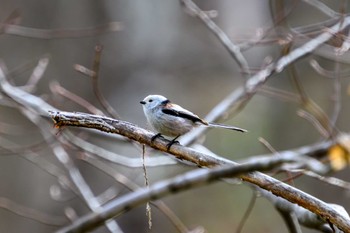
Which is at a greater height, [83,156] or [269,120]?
[269,120]

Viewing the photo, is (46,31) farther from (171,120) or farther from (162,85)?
(162,85)

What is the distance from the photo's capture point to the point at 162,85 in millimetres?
10367

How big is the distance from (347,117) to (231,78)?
218cm

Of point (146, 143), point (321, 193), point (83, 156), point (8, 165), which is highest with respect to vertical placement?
point (8, 165)

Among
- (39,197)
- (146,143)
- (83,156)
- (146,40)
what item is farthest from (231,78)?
(146,143)

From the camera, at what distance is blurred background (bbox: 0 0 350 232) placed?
9.45 m

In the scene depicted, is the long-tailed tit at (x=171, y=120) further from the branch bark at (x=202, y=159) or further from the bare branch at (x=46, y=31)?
the bare branch at (x=46, y=31)

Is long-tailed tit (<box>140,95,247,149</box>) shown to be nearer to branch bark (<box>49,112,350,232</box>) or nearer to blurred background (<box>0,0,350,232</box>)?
branch bark (<box>49,112,350,232</box>)

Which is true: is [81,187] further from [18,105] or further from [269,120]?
[269,120]

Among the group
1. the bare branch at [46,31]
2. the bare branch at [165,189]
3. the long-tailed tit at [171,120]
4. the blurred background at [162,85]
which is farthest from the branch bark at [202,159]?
the blurred background at [162,85]

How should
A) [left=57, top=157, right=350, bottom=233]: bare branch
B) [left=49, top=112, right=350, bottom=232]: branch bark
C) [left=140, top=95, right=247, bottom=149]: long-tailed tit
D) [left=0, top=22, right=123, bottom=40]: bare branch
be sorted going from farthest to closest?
[left=0, top=22, right=123, bottom=40]: bare branch, [left=140, top=95, right=247, bottom=149]: long-tailed tit, [left=49, top=112, right=350, bottom=232]: branch bark, [left=57, top=157, right=350, bottom=233]: bare branch

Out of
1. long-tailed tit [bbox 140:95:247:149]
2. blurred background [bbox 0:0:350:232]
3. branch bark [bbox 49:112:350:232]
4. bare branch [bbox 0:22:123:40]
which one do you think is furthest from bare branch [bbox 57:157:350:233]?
blurred background [bbox 0:0:350:232]

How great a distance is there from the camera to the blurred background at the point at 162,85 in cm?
Result: 945

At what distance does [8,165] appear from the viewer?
9.59 m
